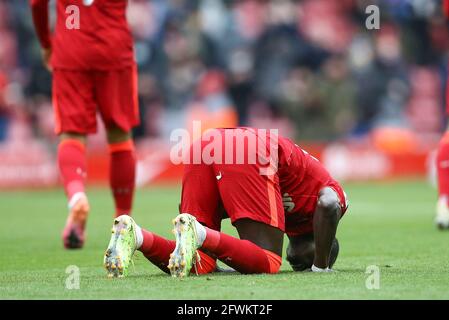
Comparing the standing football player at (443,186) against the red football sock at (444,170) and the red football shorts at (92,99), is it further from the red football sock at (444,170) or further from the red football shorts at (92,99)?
the red football shorts at (92,99)

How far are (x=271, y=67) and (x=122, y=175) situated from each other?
10.7 meters

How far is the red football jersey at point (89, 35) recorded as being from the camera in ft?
28.0

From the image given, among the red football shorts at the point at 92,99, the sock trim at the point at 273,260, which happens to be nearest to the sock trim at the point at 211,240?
the sock trim at the point at 273,260

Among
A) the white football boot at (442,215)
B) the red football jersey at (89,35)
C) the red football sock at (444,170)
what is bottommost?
the white football boot at (442,215)

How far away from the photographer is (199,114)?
60.7 feet

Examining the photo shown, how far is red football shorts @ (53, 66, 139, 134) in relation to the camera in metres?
8.45

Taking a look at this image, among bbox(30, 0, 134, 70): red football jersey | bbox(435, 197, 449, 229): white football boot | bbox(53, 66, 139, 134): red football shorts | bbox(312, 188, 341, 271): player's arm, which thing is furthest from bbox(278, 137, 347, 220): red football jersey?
bbox(435, 197, 449, 229): white football boot

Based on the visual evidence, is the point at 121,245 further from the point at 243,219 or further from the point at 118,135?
the point at 118,135

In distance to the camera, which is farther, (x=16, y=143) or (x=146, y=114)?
(x=146, y=114)

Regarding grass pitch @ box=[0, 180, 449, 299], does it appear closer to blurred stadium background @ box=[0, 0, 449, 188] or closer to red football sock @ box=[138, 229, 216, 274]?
red football sock @ box=[138, 229, 216, 274]

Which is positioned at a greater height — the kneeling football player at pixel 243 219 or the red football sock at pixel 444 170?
the kneeling football player at pixel 243 219
